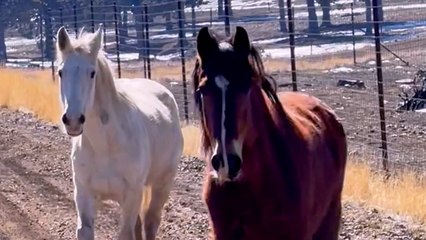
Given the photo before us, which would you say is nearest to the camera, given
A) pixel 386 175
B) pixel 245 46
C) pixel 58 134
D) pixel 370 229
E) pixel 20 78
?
pixel 245 46

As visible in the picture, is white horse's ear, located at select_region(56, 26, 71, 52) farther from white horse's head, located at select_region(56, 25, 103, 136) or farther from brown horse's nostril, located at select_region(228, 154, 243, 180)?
brown horse's nostril, located at select_region(228, 154, 243, 180)

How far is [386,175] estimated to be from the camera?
36.7ft

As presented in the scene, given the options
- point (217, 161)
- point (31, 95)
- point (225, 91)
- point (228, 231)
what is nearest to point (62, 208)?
point (228, 231)

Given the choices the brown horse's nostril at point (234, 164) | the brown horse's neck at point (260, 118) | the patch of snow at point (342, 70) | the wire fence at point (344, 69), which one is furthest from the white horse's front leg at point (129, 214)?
the patch of snow at point (342, 70)

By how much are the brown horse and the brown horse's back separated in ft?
0.04

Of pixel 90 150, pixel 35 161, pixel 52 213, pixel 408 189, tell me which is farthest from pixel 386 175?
pixel 35 161

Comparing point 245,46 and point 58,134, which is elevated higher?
point 245,46

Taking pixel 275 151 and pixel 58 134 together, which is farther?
pixel 58 134

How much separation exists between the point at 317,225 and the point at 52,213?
5171 mm

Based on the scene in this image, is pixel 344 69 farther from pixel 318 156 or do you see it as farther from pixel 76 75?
pixel 318 156

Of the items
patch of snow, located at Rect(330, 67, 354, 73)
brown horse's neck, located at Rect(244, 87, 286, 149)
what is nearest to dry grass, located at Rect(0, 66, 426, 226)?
brown horse's neck, located at Rect(244, 87, 286, 149)

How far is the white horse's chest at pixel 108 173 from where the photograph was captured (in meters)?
8.02

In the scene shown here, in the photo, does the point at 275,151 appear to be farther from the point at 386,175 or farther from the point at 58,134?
the point at 58,134

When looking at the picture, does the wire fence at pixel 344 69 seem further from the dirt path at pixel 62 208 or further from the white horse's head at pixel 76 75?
the dirt path at pixel 62 208
